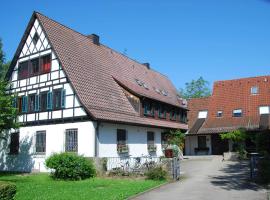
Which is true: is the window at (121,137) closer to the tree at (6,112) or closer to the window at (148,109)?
the window at (148,109)

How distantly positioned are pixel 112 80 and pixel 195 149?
14037 mm

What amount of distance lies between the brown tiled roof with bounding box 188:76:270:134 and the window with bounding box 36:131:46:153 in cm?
1661

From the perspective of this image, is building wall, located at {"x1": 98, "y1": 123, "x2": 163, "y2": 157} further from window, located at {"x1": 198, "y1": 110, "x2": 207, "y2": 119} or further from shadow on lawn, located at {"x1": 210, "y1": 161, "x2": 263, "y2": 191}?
window, located at {"x1": 198, "y1": 110, "x2": 207, "y2": 119}

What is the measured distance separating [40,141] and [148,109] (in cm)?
945

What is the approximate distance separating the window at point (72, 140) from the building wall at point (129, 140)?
1671mm

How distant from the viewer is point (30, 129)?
1013 inches

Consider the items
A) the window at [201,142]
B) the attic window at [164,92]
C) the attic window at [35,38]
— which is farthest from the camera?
the window at [201,142]

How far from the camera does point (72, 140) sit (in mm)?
23391

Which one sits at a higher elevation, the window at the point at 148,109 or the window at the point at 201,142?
the window at the point at 148,109

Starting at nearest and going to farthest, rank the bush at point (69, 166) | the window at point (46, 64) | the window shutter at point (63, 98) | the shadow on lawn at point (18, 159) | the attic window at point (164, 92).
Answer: the bush at point (69, 166), the window shutter at point (63, 98), the shadow on lawn at point (18, 159), the window at point (46, 64), the attic window at point (164, 92)

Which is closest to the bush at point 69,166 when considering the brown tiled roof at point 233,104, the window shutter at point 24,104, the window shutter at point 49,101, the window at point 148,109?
the window shutter at point 49,101

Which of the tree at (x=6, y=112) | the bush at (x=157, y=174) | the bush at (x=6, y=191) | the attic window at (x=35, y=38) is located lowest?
the bush at (x=157, y=174)

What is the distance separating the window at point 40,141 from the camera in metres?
24.8

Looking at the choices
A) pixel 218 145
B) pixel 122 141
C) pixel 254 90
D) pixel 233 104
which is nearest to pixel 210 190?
pixel 122 141
